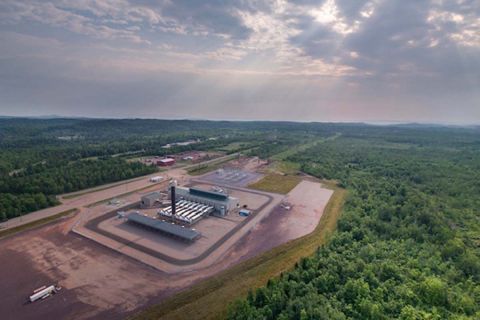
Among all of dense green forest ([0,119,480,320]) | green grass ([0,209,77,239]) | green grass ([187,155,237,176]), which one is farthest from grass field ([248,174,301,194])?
green grass ([0,209,77,239])

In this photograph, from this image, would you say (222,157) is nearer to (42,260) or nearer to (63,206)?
(63,206)

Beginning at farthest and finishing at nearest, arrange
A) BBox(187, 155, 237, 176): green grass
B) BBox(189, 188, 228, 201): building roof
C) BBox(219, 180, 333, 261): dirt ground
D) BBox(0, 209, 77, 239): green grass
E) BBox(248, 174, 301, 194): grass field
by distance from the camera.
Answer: BBox(187, 155, 237, 176): green grass
BBox(248, 174, 301, 194): grass field
BBox(189, 188, 228, 201): building roof
BBox(0, 209, 77, 239): green grass
BBox(219, 180, 333, 261): dirt ground

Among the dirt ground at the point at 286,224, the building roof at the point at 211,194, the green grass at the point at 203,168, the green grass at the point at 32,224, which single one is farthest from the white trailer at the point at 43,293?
the green grass at the point at 203,168

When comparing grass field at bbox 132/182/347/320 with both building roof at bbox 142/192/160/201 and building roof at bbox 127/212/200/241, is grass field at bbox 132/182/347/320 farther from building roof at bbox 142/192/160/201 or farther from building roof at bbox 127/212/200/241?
building roof at bbox 142/192/160/201

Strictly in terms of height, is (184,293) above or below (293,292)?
below

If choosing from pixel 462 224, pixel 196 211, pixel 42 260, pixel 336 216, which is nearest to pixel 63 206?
pixel 42 260

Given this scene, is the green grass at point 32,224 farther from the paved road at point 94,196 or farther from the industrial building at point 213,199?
the industrial building at point 213,199
